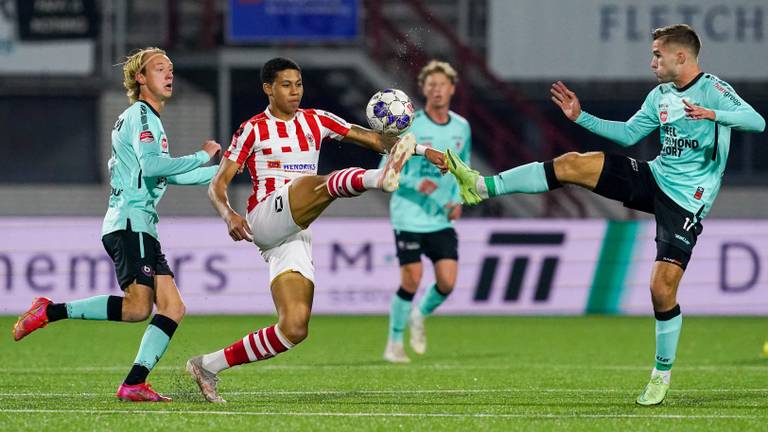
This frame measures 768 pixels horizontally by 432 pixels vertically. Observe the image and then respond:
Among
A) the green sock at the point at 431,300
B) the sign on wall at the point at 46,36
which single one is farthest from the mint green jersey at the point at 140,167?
the sign on wall at the point at 46,36

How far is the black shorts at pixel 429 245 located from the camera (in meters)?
11.8

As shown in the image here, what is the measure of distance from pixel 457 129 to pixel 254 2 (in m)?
8.08

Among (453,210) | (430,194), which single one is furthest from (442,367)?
(430,194)

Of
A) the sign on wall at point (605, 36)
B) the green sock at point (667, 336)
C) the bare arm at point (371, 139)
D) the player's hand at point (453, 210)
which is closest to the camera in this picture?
the green sock at point (667, 336)

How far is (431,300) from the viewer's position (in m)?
12.1

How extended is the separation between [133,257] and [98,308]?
0.37m

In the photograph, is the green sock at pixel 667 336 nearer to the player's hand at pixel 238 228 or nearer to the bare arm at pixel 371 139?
the bare arm at pixel 371 139

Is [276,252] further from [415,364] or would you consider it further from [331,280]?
[331,280]

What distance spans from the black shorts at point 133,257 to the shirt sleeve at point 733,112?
321cm

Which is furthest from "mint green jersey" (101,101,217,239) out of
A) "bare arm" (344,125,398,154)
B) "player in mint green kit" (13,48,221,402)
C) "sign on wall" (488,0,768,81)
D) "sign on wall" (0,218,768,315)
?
"sign on wall" (488,0,768,81)

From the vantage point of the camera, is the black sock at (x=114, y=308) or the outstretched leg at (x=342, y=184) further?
the black sock at (x=114, y=308)

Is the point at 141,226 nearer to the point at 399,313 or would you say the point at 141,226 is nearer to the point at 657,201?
the point at 657,201

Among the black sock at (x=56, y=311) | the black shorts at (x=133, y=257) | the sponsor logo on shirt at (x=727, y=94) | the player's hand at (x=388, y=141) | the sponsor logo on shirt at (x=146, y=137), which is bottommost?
the black sock at (x=56, y=311)

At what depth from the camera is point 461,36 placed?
20891 millimetres
